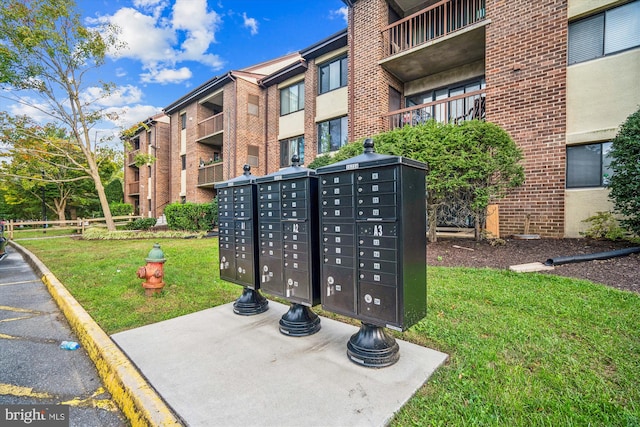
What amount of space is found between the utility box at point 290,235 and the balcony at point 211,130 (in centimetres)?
1595

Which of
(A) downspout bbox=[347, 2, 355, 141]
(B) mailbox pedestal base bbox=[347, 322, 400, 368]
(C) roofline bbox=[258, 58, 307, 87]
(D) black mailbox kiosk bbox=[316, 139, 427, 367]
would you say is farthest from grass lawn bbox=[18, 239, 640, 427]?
(C) roofline bbox=[258, 58, 307, 87]

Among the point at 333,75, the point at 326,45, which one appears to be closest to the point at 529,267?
the point at 333,75

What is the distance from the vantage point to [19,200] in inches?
1079

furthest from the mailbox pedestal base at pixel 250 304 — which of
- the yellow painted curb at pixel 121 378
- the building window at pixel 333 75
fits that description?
the building window at pixel 333 75

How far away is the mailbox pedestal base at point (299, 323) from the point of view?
10.2ft

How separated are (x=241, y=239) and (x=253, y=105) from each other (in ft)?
50.1

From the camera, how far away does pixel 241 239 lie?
148 inches

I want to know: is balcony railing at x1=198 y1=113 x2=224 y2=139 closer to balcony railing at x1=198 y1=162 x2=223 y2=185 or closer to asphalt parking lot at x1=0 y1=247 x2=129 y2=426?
balcony railing at x1=198 y1=162 x2=223 y2=185

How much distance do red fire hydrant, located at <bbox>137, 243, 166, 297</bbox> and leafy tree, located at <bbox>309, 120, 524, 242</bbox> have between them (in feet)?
18.4

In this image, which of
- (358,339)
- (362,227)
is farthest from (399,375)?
(362,227)

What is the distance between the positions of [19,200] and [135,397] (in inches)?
1440

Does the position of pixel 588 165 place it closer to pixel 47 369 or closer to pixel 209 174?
pixel 47 369

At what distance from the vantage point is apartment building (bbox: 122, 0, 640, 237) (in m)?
7.32

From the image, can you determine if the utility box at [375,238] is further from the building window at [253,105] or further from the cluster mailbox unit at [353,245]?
the building window at [253,105]
